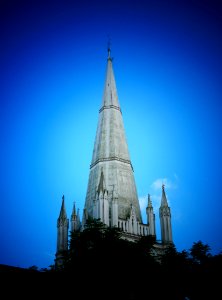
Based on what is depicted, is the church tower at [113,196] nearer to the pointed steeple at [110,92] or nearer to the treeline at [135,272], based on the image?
the pointed steeple at [110,92]

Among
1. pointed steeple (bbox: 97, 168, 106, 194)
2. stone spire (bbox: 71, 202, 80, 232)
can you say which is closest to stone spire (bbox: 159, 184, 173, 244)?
pointed steeple (bbox: 97, 168, 106, 194)

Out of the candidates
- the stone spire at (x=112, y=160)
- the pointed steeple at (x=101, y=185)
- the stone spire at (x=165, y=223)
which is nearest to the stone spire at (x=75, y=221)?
the stone spire at (x=112, y=160)

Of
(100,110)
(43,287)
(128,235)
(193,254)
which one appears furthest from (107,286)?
(100,110)

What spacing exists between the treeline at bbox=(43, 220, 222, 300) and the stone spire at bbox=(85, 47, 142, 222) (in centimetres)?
1685

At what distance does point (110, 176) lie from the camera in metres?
57.6

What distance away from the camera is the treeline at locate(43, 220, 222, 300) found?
3259cm

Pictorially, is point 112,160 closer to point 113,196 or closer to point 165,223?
point 113,196

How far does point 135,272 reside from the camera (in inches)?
1350

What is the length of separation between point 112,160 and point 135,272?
86.7 feet

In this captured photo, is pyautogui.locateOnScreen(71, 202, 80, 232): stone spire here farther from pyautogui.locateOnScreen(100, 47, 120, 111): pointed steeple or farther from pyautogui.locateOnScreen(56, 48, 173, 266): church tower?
pyautogui.locateOnScreen(100, 47, 120, 111): pointed steeple

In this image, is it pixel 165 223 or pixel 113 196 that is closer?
pixel 113 196

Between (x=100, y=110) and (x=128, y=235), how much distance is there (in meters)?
21.8

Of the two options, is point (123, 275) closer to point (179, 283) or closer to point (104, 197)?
point (179, 283)

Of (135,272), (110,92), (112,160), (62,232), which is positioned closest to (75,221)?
(62,232)
